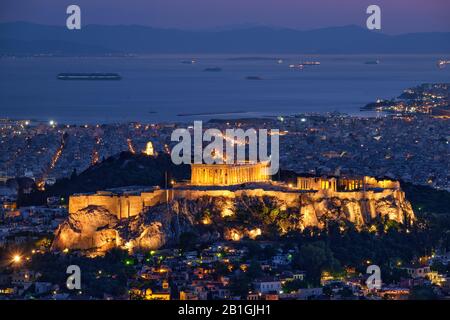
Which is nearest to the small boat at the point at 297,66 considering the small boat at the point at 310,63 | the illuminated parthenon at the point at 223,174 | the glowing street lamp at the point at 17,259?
the small boat at the point at 310,63

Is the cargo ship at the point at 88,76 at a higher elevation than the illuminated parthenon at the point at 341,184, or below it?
below

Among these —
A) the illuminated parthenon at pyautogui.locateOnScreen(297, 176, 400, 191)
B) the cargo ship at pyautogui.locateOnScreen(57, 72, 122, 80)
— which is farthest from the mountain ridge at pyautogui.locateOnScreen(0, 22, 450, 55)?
the illuminated parthenon at pyautogui.locateOnScreen(297, 176, 400, 191)

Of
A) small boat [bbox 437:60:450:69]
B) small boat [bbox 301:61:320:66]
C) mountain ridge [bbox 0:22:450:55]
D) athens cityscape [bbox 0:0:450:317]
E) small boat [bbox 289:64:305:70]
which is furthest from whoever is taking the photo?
small boat [bbox 301:61:320:66]

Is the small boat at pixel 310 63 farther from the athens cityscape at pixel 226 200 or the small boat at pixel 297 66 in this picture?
the athens cityscape at pixel 226 200

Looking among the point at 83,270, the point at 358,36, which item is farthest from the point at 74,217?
the point at 358,36

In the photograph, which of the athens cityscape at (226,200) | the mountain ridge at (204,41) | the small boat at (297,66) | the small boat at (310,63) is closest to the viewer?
the athens cityscape at (226,200)

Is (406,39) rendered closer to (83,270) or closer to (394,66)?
(394,66)

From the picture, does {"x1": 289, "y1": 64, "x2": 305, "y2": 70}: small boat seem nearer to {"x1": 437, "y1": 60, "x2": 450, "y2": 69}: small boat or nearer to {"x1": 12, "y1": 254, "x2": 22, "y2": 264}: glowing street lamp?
{"x1": 437, "y1": 60, "x2": 450, "y2": 69}: small boat

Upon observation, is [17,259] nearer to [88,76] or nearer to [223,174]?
[223,174]
